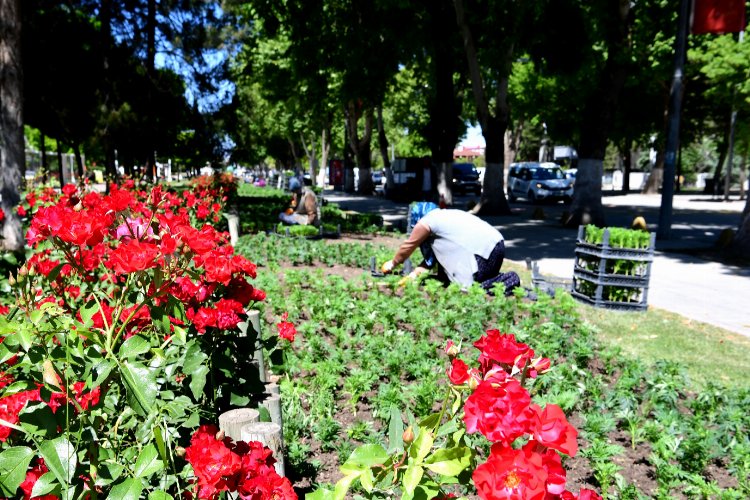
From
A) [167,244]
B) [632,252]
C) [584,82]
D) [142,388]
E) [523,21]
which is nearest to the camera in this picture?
[142,388]

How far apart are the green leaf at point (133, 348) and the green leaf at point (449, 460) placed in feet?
2.65

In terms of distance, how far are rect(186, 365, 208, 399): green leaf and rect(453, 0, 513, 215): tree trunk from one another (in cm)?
1505

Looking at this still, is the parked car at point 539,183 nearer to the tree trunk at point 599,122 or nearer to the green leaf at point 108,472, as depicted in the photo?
the tree trunk at point 599,122

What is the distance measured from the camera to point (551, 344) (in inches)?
→ 181

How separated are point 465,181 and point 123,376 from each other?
1360 inches

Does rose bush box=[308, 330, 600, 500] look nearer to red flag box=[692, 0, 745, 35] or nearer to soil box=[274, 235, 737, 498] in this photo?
soil box=[274, 235, 737, 498]

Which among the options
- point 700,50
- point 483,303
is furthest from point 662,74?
point 483,303

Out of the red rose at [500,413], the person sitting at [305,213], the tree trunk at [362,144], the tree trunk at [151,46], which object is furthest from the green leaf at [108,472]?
the tree trunk at [362,144]

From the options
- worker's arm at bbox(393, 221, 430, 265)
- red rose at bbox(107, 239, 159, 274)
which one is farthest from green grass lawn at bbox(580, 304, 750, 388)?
red rose at bbox(107, 239, 159, 274)

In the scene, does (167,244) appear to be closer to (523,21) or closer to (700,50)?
(523,21)

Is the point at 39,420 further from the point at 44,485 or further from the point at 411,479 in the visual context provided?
the point at 411,479

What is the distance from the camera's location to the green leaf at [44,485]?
146 centimetres

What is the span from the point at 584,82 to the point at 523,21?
19316 mm

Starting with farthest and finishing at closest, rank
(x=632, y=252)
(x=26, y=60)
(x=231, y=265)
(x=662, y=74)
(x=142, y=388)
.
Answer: (x=662, y=74), (x=26, y=60), (x=632, y=252), (x=231, y=265), (x=142, y=388)
